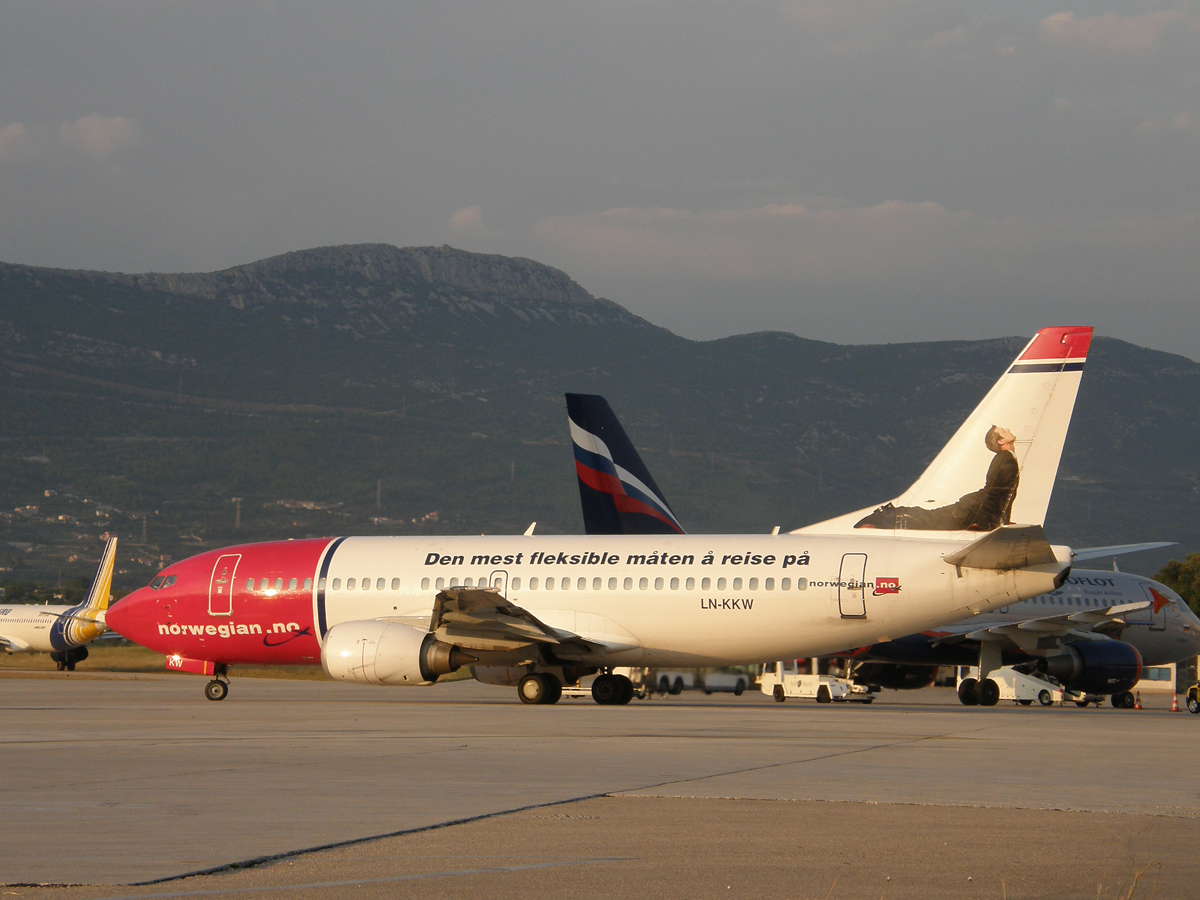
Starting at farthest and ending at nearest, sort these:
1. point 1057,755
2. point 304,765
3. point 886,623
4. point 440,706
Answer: point 440,706
point 886,623
point 1057,755
point 304,765

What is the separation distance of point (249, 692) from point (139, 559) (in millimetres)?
143594

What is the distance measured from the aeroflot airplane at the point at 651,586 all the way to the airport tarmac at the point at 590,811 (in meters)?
5.32

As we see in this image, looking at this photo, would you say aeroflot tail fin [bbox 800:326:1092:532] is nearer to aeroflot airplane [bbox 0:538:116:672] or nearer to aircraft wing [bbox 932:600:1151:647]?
aircraft wing [bbox 932:600:1151:647]

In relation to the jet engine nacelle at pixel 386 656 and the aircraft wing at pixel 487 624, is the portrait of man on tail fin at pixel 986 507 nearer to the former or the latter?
the aircraft wing at pixel 487 624

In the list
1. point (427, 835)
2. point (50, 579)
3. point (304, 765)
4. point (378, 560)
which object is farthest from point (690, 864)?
point (50, 579)

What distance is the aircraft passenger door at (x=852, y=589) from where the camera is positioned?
26.3 m

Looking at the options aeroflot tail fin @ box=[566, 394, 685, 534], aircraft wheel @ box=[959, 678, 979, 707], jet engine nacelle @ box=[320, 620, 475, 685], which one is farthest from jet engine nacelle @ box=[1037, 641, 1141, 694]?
jet engine nacelle @ box=[320, 620, 475, 685]

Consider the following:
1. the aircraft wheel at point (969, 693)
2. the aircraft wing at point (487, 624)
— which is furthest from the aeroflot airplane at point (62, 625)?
the aircraft wheel at point (969, 693)

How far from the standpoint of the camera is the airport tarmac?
811 cm

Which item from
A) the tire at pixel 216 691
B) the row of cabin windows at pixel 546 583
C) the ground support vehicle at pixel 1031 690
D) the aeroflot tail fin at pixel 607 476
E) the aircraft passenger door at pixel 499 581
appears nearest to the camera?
the row of cabin windows at pixel 546 583

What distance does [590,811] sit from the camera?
10.9 meters

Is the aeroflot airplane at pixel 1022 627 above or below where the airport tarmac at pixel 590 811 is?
above

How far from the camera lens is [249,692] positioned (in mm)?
38125

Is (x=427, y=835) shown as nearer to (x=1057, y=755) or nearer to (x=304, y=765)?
(x=304, y=765)
